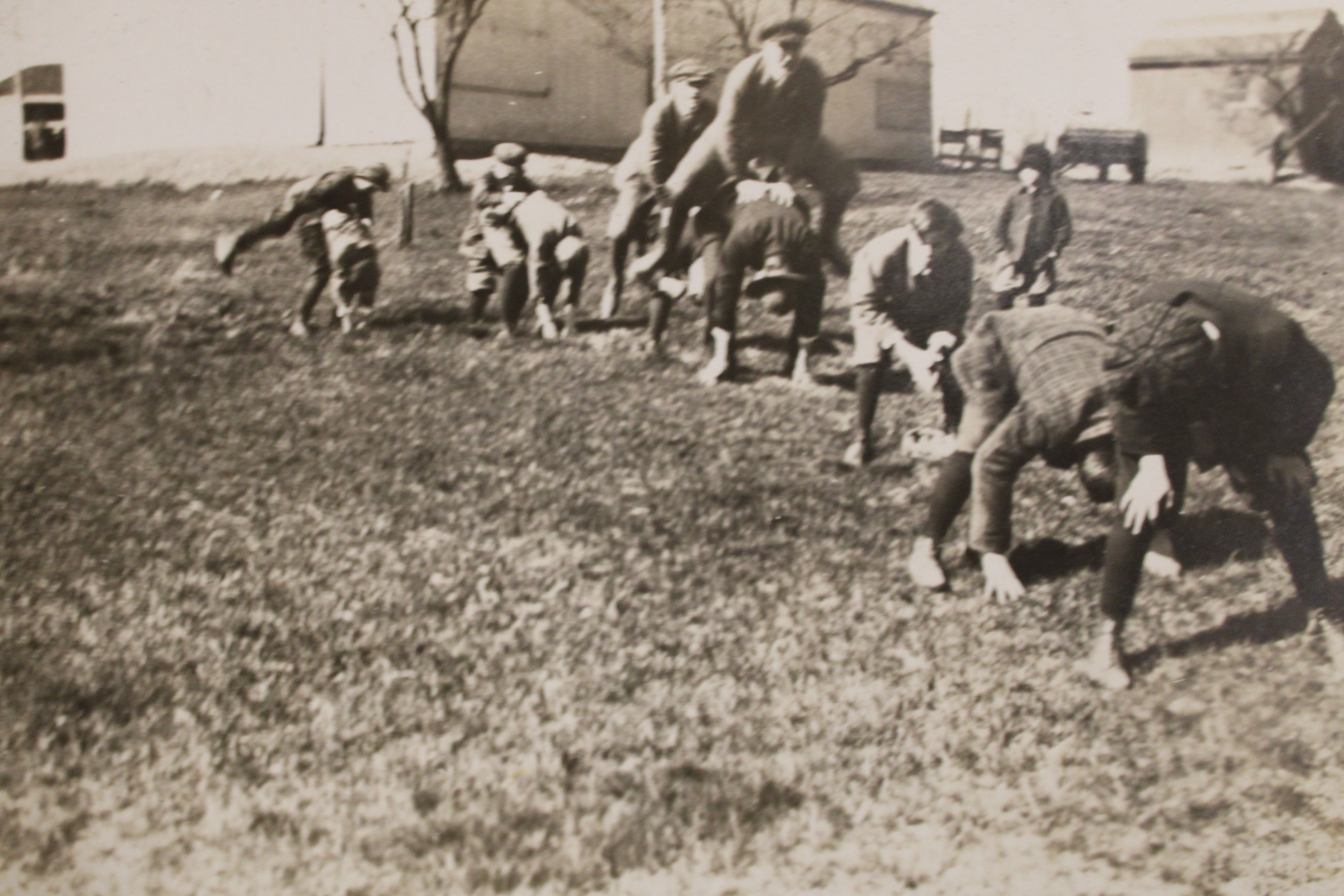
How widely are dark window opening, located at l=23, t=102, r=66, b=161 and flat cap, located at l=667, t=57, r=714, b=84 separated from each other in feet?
5.62

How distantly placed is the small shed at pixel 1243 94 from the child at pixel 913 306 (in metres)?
0.79

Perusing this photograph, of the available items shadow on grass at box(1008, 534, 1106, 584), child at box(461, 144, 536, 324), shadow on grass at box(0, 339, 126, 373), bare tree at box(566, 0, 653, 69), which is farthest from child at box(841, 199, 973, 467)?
shadow on grass at box(0, 339, 126, 373)

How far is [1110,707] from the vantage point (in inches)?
93.4

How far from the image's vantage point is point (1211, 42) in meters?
2.85

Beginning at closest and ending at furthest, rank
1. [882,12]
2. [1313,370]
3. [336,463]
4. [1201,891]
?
1. [1201,891]
2. [1313,370]
3. [336,463]
4. [882,12]

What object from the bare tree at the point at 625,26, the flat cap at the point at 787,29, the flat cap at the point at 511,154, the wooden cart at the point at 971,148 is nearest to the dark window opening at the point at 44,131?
the flat cap at the point at 511,154

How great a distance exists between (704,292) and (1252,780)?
1878 mm

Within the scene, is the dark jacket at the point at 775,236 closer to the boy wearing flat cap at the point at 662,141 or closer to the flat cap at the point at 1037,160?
the boy wearing flat cap at the point at 662,141

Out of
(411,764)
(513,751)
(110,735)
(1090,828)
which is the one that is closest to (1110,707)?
(1090,828)

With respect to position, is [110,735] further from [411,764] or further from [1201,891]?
[1201,891]

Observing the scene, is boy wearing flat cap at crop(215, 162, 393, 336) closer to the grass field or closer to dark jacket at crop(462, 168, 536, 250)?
the grass field

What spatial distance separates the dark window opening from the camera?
8.87 feet

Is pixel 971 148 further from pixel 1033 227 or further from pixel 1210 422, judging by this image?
pixel 1210 422

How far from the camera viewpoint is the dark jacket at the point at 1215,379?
2238 millimetres
